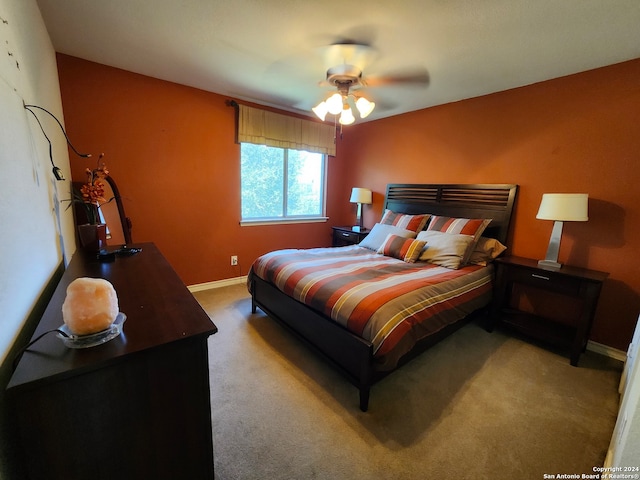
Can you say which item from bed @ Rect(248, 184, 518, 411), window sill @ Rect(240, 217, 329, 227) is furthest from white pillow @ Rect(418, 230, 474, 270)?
window sill @ Rect(240, 217, 329, 227)

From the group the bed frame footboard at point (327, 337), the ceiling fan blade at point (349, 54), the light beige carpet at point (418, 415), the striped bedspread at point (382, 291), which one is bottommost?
the light beige carpet at point (418, 415)

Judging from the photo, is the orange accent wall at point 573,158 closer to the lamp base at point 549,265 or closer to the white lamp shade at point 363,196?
the lamp base at point 549,265

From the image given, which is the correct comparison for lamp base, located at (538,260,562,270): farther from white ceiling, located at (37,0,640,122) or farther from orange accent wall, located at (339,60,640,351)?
white ceiling, located at (37,0,640,122)

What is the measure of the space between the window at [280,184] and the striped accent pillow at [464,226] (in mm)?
1918

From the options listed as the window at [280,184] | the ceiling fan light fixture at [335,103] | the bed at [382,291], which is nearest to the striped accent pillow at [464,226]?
the bed at [382,291]

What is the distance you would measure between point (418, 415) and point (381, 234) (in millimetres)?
1946

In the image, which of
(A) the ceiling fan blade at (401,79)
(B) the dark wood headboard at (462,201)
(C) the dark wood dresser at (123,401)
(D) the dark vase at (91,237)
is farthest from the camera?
(B) the dark wood headboard at (462,201)

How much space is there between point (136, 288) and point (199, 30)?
1.82 m

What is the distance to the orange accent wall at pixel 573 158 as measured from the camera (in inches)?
85.6

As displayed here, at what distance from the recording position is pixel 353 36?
6.21ft

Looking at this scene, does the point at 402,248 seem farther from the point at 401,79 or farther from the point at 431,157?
the point at 401,79

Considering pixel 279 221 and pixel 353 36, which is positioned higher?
pixel 353 36

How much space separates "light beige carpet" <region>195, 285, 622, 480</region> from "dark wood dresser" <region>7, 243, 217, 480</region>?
60cm

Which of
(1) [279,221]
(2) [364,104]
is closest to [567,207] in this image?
(2) [364,104]
